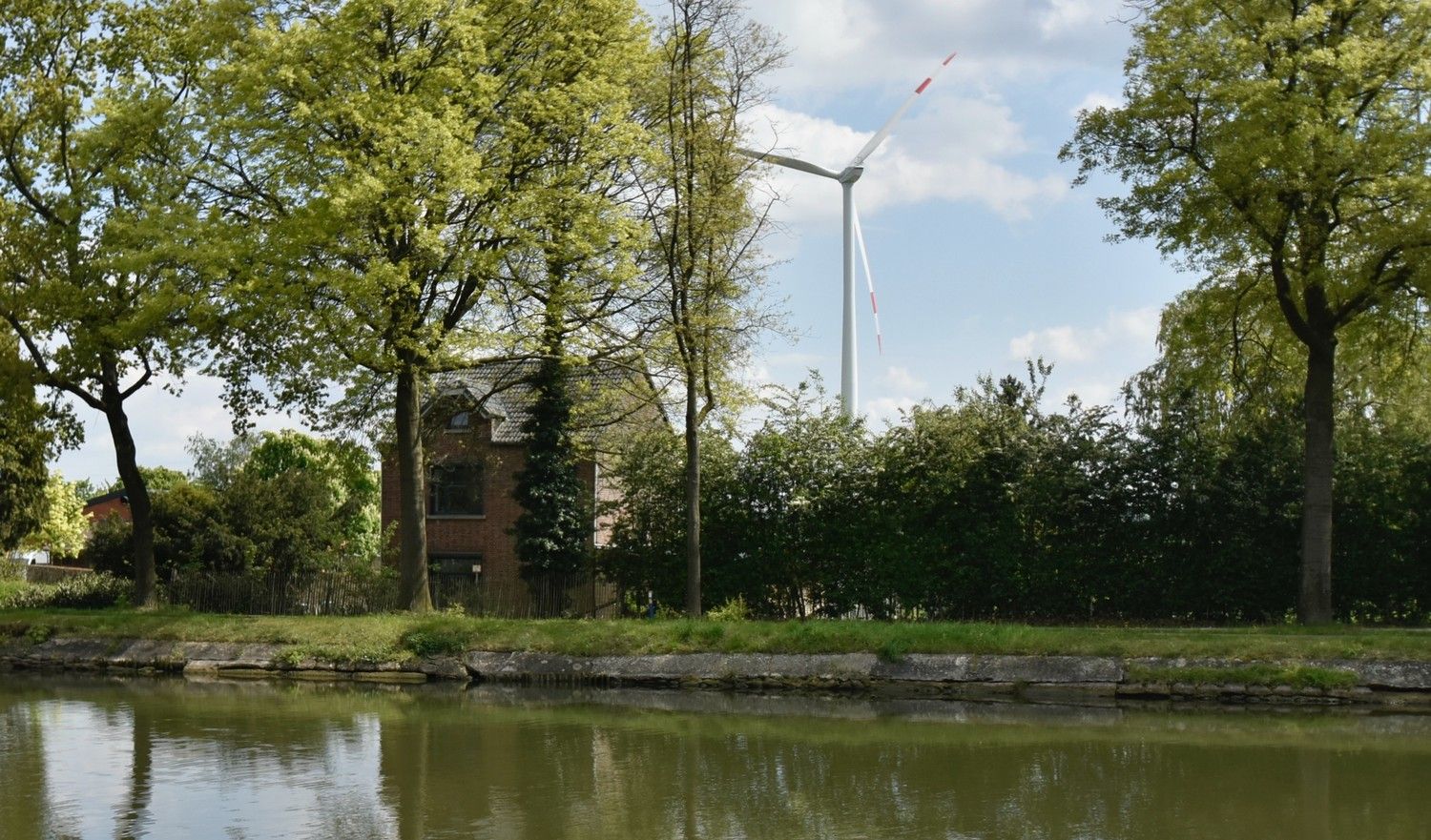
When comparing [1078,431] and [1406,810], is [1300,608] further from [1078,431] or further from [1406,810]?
[1406,810]

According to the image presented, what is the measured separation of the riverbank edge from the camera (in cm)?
2147

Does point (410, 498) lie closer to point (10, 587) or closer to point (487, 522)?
point (487, 522)

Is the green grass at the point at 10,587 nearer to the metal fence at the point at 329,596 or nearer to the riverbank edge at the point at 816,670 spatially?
the metal fence at the point at 329,596

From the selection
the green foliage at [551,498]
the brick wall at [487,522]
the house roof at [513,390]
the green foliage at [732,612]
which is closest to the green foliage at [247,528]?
the house roof at [513,390]

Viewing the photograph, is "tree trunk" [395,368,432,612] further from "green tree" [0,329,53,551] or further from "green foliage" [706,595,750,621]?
→ "green tree" [0,329,53,551]

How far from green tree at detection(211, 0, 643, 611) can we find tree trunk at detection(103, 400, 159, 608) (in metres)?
6.69

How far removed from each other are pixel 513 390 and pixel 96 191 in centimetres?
1478

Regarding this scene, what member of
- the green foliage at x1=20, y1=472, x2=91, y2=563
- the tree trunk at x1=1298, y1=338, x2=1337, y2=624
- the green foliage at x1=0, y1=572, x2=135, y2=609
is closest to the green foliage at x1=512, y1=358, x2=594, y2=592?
the green foliage at x1=0, y1=572, x2=135, y2=609

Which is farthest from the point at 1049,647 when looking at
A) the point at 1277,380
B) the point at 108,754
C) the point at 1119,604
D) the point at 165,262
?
the point at 165,262

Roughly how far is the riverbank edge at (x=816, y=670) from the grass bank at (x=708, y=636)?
0.18 metres

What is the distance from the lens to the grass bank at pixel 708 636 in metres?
22.5

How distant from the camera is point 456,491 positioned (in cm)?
4434

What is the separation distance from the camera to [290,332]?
95.0ft

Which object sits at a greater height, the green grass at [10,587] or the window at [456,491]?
the window at [456,491]
